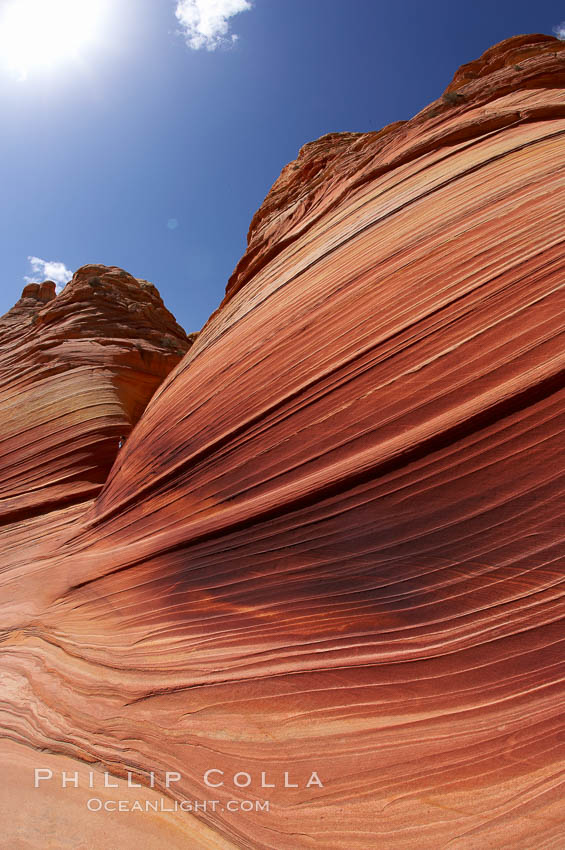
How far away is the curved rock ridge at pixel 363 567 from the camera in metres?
2.00

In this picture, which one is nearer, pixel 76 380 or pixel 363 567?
pixel 363 567

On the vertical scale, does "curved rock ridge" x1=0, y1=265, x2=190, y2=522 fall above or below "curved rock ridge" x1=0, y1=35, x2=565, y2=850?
above

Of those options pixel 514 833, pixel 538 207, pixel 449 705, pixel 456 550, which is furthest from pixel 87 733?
pixel 538 207

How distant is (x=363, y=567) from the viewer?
267cm

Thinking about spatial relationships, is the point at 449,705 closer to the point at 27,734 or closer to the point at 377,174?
the point at 27,734

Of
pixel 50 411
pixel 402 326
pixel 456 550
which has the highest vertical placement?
pixel 50 411

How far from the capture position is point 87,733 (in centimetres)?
271

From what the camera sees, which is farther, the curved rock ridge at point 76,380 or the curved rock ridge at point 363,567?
the curved rock ridge at point 76,380

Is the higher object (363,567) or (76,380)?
(76,380)

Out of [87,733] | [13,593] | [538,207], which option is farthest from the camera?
[13,593]

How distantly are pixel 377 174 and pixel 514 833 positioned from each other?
628 cm

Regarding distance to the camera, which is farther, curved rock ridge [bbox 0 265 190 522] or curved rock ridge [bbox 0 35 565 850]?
curved rock ridge [bbox 0 265 190 522]

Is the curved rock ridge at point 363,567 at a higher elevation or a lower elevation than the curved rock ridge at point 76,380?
lower

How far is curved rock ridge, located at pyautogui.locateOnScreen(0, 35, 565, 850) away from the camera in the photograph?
78.7 inches
